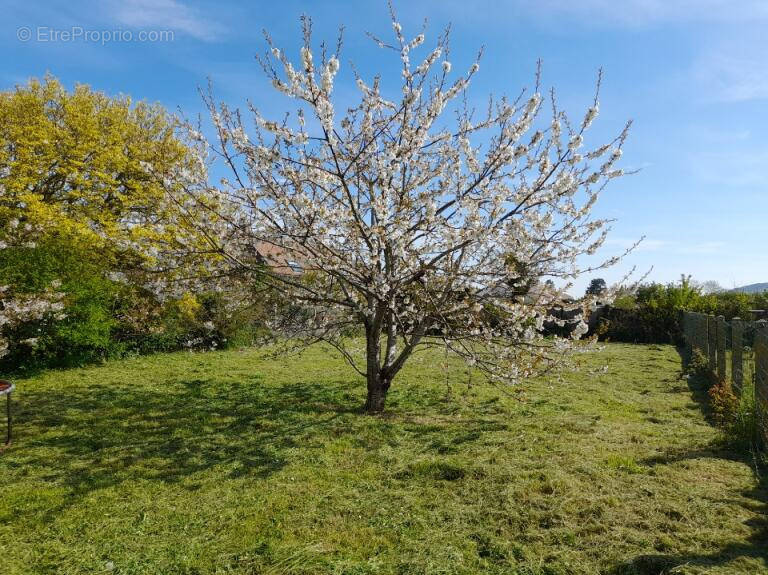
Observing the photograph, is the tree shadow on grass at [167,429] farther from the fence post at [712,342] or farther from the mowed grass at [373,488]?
the fence post at [712,342]

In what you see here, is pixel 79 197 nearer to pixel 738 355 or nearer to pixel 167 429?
pixel 167 429

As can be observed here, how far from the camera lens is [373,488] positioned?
178 inches

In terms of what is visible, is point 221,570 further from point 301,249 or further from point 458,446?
point 301,249

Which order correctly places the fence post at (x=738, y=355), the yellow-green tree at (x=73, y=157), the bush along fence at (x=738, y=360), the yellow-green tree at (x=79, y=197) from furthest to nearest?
the yellow-green tree at (x=73, y=157), the yellow-green tree at (x=79, y=197), the fence post at (x=738, y=355), the bush along fence at (x=738, y=360)

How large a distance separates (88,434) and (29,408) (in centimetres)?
217

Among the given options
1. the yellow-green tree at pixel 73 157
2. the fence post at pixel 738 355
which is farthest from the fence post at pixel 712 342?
the yellow-green tree at pixel 73 157

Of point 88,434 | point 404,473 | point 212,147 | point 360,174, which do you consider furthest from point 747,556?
point 88,434

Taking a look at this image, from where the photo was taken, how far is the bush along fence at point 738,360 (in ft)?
17.7

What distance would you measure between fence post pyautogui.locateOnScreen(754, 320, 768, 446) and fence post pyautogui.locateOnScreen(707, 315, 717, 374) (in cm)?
418

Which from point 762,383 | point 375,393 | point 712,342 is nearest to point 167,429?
point 375,393

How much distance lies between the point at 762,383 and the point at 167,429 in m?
7.14

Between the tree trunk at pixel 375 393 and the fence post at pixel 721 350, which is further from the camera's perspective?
Result: the fence post at pixel 721 350

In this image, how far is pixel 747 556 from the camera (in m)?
3.23

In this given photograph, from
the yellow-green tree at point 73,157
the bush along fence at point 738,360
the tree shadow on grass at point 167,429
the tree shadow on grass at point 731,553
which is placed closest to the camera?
the tree shadow on grass at point 731,553
